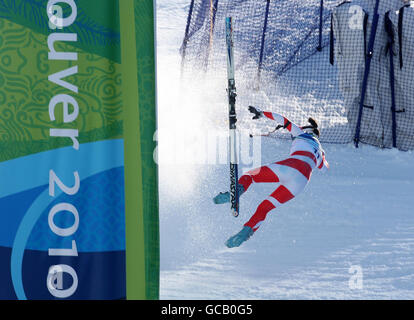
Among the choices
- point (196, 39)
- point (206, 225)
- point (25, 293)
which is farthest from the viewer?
point (196, 39)

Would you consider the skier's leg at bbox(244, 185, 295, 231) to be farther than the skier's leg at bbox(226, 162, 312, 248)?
No

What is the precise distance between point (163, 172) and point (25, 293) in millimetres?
5496

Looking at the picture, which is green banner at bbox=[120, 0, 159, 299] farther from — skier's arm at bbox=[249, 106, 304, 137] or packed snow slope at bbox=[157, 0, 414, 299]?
skier's arm at bbox=[249, 106, 304, 137]

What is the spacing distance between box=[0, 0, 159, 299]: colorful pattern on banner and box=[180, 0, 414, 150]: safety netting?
19.9 feet

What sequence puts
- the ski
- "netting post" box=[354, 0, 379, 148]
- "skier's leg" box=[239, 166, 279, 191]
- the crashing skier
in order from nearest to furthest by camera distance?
the ski → the crashing skier → "skier's leg" box=[239, 166, 279, 191] → "netting post" box=[354, 0, 379, 148]

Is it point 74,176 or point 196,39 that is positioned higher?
point 196,39

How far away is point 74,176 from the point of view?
6.39 feet

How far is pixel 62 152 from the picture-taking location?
194cm

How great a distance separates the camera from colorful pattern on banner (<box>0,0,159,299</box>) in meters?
1.92

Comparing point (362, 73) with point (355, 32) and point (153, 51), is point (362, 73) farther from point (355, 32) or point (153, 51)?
point (153, 51)

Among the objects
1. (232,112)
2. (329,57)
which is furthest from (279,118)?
(329,57)

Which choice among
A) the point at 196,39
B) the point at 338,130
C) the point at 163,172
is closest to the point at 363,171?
the point at 338,130

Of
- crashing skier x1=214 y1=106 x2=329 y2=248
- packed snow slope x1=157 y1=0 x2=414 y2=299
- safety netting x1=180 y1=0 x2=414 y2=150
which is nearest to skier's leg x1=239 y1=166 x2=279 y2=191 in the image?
crashing skier x1=214 y1=106 x2=329 y2=248

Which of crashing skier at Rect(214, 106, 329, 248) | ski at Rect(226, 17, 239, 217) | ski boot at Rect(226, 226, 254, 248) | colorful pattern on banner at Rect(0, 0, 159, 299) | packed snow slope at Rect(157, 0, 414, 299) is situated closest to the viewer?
colorful pattern on banner at Rect(0, 0, 159, 299)
